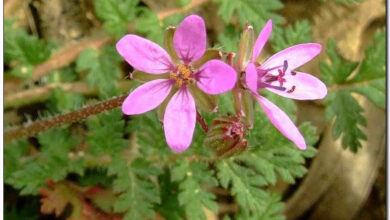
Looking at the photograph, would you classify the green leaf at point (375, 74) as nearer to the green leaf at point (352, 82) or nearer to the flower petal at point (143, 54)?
the green leaf at point (352, 82)

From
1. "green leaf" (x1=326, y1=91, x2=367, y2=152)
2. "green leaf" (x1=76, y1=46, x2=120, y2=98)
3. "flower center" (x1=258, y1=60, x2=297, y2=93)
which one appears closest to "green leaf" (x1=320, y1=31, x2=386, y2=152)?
"green leaf" (x1=326, y1=91, x2=367, y2=152)

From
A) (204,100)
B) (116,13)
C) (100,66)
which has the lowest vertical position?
(100,66)

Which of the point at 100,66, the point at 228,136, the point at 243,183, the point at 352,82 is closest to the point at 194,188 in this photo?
the point at 243,183

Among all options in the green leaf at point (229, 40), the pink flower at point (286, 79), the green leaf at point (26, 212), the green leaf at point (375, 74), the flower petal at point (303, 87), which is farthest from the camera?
the green leaf at point (26, 212)

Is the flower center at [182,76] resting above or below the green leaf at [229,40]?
above

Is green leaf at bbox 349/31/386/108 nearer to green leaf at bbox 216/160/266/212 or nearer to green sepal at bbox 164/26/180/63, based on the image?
green leaf at bbox 216/160/266/212

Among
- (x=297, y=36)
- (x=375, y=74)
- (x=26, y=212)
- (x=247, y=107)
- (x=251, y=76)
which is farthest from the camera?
(x=26, y=212)

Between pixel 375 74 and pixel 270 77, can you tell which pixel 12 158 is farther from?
pixel 375 74

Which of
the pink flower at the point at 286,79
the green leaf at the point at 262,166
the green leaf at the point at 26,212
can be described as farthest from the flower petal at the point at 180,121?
the green leaf at the point at 26,212
